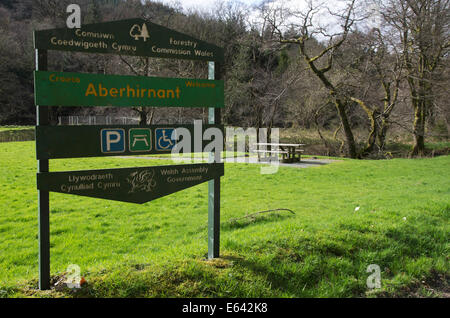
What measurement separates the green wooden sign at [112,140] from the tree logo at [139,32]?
86 centimetres

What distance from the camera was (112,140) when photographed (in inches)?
133

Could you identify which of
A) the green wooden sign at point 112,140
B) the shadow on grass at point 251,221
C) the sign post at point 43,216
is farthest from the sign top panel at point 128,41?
the shadow on grass at point 251,221

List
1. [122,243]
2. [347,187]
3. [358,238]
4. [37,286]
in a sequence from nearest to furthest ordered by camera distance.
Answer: [37,286] < [358,238] < [122,243] < [347,187]

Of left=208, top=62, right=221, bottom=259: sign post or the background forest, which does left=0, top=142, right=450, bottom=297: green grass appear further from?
the background forest

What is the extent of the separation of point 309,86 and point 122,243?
20.2 meters

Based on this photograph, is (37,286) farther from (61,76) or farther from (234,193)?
(234,193)

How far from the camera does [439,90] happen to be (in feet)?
64.6

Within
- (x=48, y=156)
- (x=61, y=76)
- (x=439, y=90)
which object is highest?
(x=439, y=90)

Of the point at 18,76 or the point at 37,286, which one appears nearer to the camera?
the point at 37,286

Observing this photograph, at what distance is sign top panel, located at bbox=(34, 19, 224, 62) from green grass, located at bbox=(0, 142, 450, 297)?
2.10 meters

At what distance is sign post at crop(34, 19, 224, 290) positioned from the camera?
307cm

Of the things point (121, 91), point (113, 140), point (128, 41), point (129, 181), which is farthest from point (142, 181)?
point (128, 41)

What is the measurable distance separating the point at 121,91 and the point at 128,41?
1.62ft
